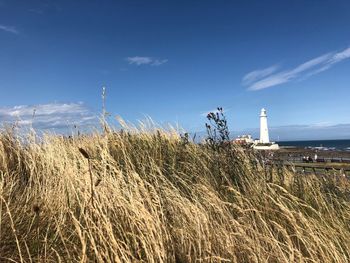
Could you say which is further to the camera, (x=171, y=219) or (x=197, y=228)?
(x=171, y=219)

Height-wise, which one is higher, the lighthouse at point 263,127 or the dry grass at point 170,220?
the lighthouse at point 263,127

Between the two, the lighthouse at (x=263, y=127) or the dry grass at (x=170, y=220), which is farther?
the lighthouse at (x=263, y=127)

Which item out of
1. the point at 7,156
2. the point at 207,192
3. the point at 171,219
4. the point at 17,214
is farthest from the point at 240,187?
the point at 7,156

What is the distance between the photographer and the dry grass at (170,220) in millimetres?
2822

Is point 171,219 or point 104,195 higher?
point 104,195

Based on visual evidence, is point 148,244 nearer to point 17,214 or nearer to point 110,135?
point 17,214

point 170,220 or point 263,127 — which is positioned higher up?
point 263,127

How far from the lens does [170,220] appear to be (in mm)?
3477

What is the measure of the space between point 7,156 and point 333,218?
13.8ft

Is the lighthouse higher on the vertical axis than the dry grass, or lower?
higher

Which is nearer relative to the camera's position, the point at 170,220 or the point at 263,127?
the point at 170,220

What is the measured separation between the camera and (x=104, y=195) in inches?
129

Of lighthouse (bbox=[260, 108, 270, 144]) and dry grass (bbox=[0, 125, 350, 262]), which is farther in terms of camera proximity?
lighthouse (bbox=[260, 108, 270, 144])

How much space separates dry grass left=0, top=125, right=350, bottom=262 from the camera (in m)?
2.82
